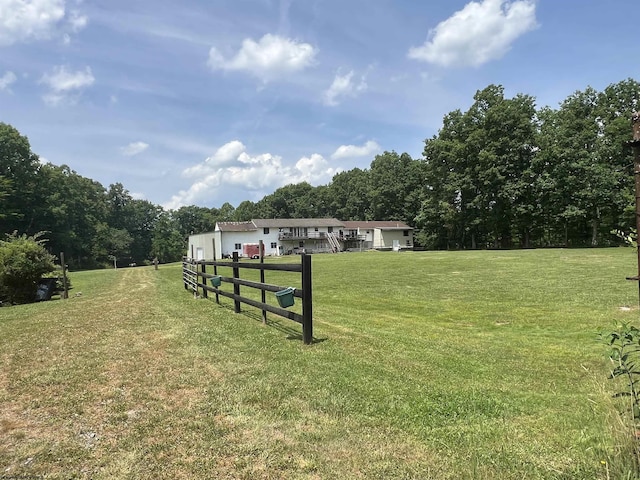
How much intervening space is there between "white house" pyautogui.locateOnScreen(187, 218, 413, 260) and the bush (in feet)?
119

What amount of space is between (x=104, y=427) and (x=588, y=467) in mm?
3631

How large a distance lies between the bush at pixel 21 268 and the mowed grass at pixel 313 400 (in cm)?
806

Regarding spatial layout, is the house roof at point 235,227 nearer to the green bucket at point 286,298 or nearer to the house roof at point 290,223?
the house roof at point 290,223

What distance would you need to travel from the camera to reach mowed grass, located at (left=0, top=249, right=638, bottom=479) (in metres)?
2.70

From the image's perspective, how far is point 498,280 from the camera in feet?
48.1

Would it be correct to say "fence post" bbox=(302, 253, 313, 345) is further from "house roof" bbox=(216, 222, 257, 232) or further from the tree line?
"house roof" bbox=(216, 222, 257, 232)

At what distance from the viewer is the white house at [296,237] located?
5500 centimetres

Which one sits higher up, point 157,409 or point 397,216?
point 397,216

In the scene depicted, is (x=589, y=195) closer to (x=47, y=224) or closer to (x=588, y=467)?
(x=588, y=467)

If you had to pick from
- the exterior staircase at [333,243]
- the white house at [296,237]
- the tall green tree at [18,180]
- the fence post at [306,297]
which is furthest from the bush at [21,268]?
the exterior staircase at [333,243]

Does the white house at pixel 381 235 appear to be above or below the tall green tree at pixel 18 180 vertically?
below

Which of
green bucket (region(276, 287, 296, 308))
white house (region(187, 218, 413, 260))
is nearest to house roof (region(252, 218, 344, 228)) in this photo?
white house (region(187, 218, 413, 260))

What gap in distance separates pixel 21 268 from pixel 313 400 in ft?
50.9

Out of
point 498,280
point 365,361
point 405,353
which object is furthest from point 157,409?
point 498,280
